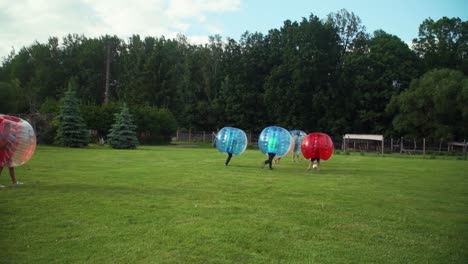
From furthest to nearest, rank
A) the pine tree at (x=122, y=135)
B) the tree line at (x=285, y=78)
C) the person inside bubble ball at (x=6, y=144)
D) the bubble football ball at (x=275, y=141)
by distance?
the tree line at (x=285, y=78) < the pine tree at (x=122, y=135) < the bubble football ball at (x=275, y=141) < the person inside bubble ball at (x=6, y=144)

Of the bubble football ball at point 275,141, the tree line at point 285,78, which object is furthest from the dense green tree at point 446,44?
the bubble football ball at point 275,141

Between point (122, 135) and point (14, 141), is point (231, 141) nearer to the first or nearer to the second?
point (14, 141)

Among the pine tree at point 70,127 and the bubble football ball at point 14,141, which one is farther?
the pine tree at point 70,127

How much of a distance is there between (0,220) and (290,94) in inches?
1981

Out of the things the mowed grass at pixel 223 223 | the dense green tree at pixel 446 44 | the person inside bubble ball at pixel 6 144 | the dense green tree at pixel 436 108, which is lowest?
the mowed grass at pixel 223 223

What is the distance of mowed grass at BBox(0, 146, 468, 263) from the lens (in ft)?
18.7

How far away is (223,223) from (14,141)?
638cm

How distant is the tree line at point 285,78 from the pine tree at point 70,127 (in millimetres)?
6190

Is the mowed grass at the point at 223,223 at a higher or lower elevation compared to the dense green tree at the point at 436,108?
lower

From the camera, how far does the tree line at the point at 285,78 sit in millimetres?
46781

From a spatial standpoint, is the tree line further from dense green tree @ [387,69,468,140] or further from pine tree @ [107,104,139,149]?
pine tree @ [107,104,139,149]

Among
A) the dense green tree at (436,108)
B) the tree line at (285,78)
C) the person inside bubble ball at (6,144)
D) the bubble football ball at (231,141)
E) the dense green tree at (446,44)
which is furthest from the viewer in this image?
the dense green tree at (446,44)

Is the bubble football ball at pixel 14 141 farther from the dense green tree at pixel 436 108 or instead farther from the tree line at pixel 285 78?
the dense green tree at pixel 436 108

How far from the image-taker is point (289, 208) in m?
8.90
